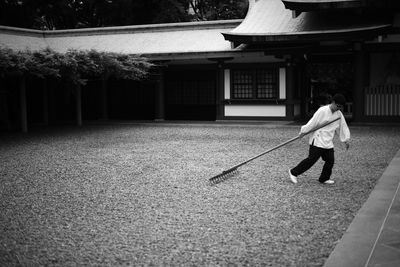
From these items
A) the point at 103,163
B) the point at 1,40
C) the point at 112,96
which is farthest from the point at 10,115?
the point at 103,163

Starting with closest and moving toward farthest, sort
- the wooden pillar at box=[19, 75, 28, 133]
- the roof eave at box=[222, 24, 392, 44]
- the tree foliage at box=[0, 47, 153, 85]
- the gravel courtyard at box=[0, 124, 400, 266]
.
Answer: the gravel courtyard at box=[0, 124, 400, 266], the tree foliage at box=[0, 47, 153, 85], the roof eave at box=[222, 24, 392, 44], the wooden pillar at box=[19, 75, 28, 133]

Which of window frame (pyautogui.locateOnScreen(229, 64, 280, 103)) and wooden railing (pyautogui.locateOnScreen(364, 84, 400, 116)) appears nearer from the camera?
wooden railing (pyautogui.locateOnScreen(364, 84, 400, 116))

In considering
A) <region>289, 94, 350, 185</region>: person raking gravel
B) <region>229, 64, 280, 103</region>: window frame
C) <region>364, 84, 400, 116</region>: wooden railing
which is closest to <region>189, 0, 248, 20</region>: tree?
<region>229, 64, 280, 103</region>: window frame

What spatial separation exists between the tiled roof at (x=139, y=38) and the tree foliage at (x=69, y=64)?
8.91 ft

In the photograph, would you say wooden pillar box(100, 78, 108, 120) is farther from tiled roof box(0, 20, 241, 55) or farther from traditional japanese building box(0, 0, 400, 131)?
tiled roof box(0, 20, 241, 55)

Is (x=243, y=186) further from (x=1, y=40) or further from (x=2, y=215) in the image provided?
(x=1, y=40)

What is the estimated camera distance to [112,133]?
16.9 meters

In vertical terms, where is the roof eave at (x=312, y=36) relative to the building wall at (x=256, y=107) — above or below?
above

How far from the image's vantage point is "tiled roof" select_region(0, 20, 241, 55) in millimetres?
21984

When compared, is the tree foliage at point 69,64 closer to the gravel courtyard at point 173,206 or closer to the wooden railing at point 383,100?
the gravel courtyard at point 173,206

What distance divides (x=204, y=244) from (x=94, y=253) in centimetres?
106

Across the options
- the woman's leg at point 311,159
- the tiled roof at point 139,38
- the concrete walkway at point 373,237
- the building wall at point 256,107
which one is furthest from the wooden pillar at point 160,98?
the concrete walkway at point 373,237

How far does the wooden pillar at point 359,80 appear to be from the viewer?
722 inches

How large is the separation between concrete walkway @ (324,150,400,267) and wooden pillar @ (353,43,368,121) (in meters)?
12.7
